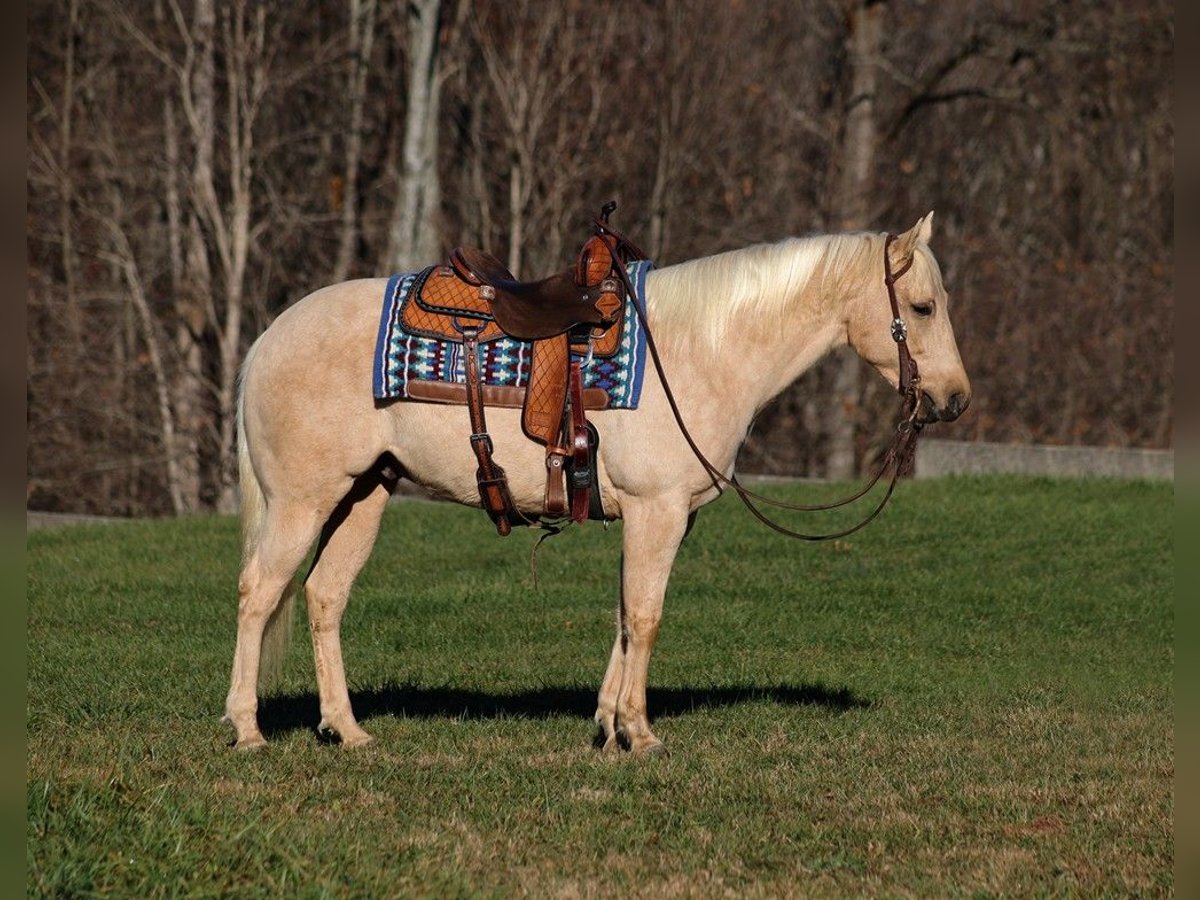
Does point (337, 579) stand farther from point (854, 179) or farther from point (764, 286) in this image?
point (854, 179)

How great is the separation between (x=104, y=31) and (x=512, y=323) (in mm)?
17871

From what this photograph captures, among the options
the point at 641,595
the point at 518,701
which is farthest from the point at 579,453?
the point at 518,701

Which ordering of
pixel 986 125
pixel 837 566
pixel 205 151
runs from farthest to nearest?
pixel 986 125 → pixel 205 151 → pixel 837 566

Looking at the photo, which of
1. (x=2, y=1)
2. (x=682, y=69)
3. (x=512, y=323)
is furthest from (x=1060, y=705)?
(x=682, y=69)

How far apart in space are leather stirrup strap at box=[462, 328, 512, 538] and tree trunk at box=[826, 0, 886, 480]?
14889 mm

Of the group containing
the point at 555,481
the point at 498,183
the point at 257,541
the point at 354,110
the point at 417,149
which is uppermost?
the point at 354,110

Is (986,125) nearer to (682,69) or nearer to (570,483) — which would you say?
(682,69)

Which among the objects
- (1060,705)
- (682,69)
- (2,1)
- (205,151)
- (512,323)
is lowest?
(1060,705)

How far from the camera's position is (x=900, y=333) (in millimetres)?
7133

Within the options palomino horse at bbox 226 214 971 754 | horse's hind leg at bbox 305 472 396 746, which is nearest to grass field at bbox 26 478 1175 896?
horse's hind leg at bbox 305 472 396 746

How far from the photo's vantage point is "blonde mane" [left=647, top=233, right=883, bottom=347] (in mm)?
7281

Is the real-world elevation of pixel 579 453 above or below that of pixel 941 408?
below

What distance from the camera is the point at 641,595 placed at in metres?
7.27

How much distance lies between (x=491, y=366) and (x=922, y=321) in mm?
1835
